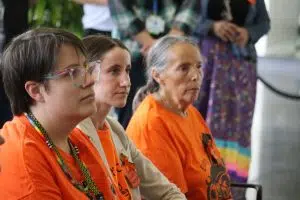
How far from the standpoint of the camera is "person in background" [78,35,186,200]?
5.90ft

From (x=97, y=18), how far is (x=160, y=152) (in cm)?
122

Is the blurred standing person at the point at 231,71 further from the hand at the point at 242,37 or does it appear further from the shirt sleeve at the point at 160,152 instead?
the shirt sleeve at the point at 160,152

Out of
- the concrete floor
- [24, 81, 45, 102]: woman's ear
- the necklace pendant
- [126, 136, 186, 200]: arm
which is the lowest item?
the concrete floor

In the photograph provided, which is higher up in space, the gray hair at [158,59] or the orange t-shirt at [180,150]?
the gray hair at [158,59]

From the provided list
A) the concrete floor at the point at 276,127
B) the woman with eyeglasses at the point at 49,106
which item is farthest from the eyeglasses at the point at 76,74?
the concrete floor at the point at 276,127

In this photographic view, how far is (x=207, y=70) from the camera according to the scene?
10.5 ft

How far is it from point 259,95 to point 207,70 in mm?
1092

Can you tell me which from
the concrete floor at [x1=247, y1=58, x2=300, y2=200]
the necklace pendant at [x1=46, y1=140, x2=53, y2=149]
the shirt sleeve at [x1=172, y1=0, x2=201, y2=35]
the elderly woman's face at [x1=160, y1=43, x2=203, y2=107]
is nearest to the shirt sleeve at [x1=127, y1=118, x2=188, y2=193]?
the elderly woman's face at [x1=160, y1=43, x2=203, y2=107]

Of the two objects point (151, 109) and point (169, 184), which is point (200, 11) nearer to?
point (151, 109)

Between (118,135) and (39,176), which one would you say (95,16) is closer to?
(118,135)

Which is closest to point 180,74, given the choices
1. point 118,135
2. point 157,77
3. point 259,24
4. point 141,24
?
point 157,77

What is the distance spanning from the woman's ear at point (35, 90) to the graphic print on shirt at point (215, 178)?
0.96 m

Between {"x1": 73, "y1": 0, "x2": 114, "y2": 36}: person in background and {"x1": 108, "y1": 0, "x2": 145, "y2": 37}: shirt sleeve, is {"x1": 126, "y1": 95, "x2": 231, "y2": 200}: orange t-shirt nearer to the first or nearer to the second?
{"x1": 108, "y1": 0, "x2": 145, "y2": 37}: shirt sleeve

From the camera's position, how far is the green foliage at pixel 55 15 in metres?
2.71
